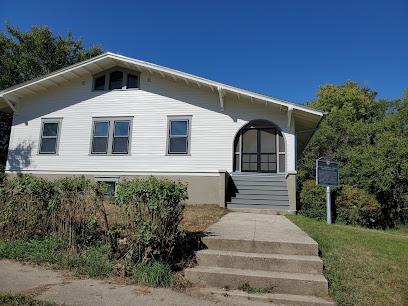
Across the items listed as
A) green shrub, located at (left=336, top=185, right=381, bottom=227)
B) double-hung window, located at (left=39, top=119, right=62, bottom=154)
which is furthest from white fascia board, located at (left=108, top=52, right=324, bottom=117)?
green shrub, located at (left=336, top=185, right=381, bottom=227)

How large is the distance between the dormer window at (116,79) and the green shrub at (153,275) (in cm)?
973

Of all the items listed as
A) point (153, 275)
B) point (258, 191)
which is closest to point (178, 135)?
point (258, 191)

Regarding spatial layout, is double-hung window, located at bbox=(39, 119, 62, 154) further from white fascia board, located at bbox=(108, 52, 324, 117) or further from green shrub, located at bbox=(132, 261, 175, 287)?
green shrub, located at bbox=(132, 261, 175, 287)

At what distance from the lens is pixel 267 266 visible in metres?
4.01

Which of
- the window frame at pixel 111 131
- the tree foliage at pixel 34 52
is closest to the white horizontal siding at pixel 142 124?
the window frame at pixel 111 131

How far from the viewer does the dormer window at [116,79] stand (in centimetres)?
1230

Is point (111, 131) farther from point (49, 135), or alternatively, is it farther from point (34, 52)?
point (34, 52)

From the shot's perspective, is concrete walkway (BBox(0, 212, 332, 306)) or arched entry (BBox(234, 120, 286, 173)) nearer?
concrete walkway (BBox(0, 212, 332, 306))

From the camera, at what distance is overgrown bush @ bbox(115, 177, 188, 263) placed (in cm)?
392

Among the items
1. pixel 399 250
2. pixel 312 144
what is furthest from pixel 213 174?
pixel 312 144

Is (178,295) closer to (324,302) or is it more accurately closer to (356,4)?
(324,302)

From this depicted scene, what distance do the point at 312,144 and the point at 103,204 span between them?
19.5 metres

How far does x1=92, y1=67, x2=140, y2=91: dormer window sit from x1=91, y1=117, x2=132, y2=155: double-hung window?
1.55 metres

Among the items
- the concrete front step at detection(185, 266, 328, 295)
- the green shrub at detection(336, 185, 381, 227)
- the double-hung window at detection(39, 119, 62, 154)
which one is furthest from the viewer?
the double-hung window at detection(39, 119, 62, 154)
